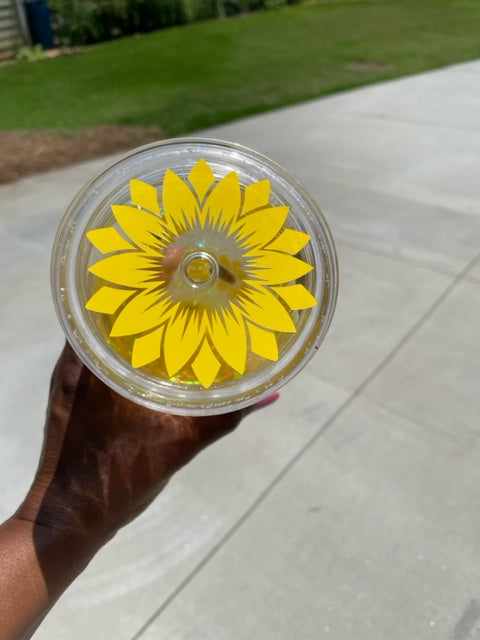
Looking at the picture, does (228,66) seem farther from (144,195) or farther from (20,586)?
(20,586)

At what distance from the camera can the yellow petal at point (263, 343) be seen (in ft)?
3.64

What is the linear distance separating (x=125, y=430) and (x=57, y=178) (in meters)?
3.85

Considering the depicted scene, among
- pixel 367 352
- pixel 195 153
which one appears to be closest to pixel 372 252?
pixel 367 352

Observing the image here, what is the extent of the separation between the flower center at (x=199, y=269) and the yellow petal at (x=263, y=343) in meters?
0.12

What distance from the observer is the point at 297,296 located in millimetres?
1099

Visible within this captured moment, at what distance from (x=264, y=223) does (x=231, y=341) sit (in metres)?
0.23

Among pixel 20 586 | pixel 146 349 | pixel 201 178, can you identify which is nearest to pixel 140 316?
pixel 146 349

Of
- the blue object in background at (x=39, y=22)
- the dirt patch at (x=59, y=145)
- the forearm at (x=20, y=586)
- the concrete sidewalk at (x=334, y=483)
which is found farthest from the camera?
the blue object in background at (x=39, y=22)

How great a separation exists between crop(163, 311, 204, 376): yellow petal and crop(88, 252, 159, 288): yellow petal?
0.10 meters

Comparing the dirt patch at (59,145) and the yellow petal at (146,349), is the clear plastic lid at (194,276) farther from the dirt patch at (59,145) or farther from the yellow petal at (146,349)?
the dirt patch at (59,145)

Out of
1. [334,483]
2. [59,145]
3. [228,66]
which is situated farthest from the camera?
[228,66]

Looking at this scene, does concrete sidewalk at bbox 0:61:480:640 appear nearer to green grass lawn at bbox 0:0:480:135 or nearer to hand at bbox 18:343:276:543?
hand at bbox 18:343:276:543

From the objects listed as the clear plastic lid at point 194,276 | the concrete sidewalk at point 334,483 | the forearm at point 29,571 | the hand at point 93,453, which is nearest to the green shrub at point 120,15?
the concrete sidewalk at point 334,483

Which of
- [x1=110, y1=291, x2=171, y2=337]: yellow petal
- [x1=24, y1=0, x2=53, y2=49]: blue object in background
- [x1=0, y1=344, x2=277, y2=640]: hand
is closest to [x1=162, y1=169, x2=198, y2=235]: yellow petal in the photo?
[x1=110, y1=291, x2=171, y2=337]: yellow petal
